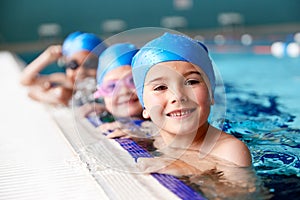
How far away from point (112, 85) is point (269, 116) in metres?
1.51

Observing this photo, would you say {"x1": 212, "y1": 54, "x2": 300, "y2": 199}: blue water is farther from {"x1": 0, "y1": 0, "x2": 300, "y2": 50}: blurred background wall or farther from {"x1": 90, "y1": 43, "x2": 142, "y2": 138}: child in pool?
{"x1": 0, "y1": 0, "x2": 300, "y2": 50}: blurred background wall

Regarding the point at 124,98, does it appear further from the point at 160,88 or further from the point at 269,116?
the point at 269,116

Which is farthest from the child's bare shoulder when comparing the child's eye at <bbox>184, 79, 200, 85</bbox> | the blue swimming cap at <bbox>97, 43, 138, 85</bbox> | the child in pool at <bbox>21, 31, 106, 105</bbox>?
the child in pool at <bbox>21, 31, 106, 105</bbox>

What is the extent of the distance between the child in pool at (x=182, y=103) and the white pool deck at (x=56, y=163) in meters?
0.20

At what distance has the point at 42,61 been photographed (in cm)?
427

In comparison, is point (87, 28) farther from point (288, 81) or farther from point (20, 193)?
point (20, 193)

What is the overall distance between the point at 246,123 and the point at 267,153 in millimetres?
903

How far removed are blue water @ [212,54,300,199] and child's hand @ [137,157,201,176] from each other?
1.10 feet

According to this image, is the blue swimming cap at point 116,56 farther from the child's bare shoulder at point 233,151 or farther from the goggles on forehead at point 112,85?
the child's bare shoulder at point 233,151

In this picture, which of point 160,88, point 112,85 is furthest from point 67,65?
point 160,88

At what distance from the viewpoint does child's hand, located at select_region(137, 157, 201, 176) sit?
2100 millimetres

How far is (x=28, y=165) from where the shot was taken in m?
2.42

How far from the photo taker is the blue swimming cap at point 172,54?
2.07 metres

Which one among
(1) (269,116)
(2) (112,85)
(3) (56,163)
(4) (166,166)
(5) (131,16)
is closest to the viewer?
(4) (166,166)
